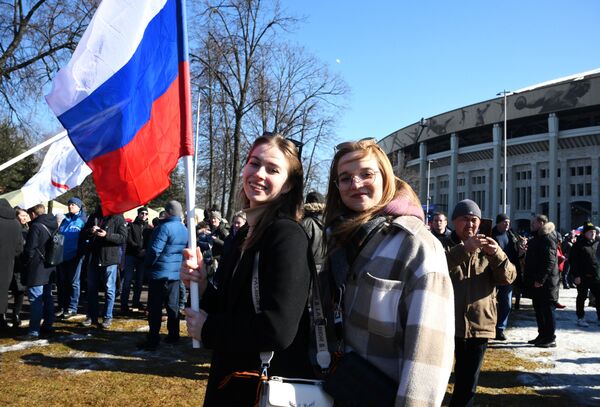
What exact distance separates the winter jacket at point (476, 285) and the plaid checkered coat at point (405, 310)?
8.89 feet

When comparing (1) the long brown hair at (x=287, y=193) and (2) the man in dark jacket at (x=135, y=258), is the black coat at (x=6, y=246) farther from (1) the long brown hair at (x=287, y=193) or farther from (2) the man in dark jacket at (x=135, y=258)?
(2) the man in dark jacket at (x=135, y=258)

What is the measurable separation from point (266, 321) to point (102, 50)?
1960 mm

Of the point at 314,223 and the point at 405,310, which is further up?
the point at 314,223

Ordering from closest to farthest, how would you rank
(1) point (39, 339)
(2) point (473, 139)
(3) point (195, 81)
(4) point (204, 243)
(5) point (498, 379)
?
(5) point (498, 379) → (1) point (39, 339) → (4) point (204, 243) → (3) point (195, 81) → (2) point (473, 139)

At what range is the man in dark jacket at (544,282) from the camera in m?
8.02

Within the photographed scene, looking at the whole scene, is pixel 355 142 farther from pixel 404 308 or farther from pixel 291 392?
pixel 291 392

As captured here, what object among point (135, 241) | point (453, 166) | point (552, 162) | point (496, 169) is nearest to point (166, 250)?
point (135, 241)

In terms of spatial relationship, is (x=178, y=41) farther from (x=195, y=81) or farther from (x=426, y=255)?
(x=195, y=81)

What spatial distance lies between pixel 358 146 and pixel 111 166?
1.52 meters

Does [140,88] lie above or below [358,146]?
above

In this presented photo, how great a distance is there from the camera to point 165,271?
7.05 meters

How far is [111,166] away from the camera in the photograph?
109 inches

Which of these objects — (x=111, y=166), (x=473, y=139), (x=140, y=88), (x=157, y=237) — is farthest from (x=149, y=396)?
(x=473, y=139)

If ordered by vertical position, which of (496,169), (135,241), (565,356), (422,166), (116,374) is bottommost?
(116,374)
